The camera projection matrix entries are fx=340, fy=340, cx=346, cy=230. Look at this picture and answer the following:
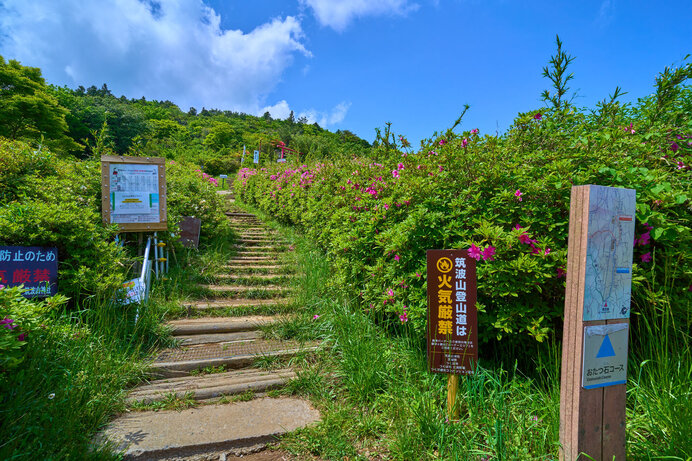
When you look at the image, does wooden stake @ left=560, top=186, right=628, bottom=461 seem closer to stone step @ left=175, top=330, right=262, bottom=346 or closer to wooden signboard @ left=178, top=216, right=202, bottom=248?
stone step @ left=175, top=330, right=262, bottom=346

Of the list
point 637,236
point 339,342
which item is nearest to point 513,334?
point 637,236

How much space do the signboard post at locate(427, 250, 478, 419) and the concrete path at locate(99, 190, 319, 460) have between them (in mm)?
1046

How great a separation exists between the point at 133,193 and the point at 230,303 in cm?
201

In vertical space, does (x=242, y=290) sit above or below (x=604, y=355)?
below

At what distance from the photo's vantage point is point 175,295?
4539 mm

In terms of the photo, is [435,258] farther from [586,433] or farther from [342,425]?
[342,425]

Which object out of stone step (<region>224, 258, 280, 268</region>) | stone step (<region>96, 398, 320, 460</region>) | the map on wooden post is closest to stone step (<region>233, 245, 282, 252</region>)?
stone step (<region>224, 258, 280, 268</region>)

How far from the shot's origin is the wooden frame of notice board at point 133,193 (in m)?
4.53

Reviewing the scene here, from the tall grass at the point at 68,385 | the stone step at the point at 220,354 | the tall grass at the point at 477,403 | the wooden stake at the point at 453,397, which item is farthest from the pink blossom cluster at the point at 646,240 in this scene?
the tall grass at the point at 68,385

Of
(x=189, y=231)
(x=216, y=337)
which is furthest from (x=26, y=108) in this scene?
(x=216, y=337)

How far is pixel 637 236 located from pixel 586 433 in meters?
1.28

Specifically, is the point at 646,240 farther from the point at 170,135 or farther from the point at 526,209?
the point at 170,135

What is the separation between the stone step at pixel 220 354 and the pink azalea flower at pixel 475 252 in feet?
6.39

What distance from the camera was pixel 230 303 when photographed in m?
4.79
